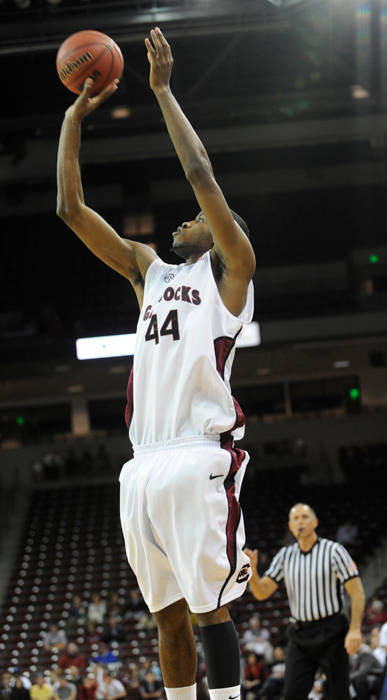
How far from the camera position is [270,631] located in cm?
1386

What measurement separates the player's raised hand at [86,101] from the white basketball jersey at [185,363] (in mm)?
734

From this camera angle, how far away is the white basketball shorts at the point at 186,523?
229 centimetres

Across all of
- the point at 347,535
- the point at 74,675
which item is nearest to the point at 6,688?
the point at 74,675

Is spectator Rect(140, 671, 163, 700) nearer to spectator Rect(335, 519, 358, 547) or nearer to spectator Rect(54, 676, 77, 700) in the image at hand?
spectator Rect(54, 676, 77, 700)

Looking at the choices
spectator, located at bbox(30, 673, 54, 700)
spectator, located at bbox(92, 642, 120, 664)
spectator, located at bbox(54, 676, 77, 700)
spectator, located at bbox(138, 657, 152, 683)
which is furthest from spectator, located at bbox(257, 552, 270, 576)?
spectator, located at bbox(30, 673, 54, 700)

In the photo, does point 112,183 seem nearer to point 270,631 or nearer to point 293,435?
point 293,435

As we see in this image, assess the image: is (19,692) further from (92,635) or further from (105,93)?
(105,93)

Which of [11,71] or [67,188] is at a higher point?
[11,71]

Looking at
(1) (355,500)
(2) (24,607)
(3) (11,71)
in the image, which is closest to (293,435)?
(1) (355,500)

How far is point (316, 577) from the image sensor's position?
187 inches

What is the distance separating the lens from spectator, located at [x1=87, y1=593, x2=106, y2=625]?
14.6 m

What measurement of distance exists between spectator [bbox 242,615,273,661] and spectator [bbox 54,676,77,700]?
2.96 metres

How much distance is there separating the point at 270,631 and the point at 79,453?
1032 cm

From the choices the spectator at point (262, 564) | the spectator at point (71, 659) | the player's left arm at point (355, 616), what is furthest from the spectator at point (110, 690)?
the player's left arm at point (355, 616)
